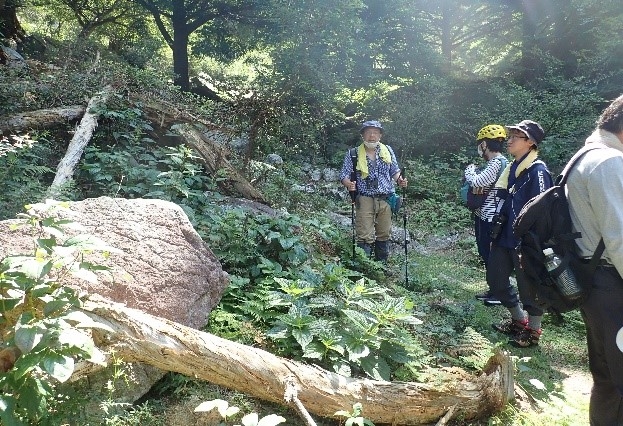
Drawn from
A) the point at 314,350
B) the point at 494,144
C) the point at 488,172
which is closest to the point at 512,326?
the point at 488,172

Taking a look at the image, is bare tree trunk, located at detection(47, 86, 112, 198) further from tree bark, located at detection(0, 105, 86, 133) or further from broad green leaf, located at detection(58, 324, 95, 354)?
broad green leaf, located at detection(58, 324, 95, 354)

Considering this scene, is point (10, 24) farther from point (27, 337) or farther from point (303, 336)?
point (27, 337)

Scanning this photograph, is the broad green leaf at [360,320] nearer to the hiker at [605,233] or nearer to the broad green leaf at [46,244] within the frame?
the hiker at [605,233]

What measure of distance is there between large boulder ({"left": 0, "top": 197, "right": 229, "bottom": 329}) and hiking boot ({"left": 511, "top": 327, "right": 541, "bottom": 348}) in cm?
320

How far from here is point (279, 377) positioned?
10.0 ft

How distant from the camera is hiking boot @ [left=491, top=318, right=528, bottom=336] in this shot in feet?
16.8

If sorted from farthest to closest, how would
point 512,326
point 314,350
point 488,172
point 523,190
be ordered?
1. point 488,172
2. point 512,326
3. point 523,190
4. point 314,350

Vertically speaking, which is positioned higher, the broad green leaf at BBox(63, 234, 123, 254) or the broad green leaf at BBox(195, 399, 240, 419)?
the broad green leaf at BBox(63, 234, 123, 254)

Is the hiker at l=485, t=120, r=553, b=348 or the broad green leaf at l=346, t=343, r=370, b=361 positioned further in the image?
the hiker at l=485, t=120, r=553, b=348

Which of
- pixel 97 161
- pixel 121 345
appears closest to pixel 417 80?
pixel 97 161

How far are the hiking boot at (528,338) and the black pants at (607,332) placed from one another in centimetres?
209

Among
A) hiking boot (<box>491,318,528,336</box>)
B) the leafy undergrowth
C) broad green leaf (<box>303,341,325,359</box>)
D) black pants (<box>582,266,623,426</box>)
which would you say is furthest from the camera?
hiking boot (<box>491,318,528,336</box>)

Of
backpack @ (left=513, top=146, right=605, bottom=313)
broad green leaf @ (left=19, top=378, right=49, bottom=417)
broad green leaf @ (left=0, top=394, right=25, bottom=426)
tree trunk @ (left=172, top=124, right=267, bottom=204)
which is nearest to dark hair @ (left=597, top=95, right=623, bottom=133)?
backpack @ (left=513, top=146, right=605, bottom=313)

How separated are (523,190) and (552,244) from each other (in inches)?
77.0
